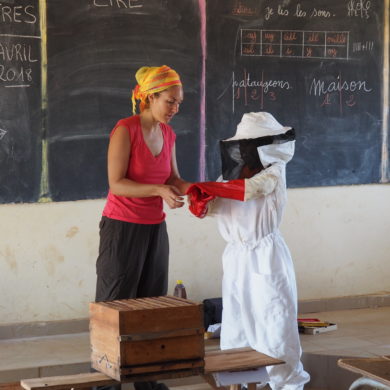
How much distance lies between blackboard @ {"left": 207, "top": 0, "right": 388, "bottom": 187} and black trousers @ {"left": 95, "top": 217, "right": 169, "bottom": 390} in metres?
1.90

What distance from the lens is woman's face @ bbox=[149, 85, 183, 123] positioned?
3961 millimetres

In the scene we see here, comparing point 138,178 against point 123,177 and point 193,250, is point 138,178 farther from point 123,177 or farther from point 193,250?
point 193,250

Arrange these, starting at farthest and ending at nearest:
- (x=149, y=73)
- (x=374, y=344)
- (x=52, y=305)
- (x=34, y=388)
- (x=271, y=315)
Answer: (x=52, y=305) → (x=374, y=344) → (x=271, y=315) → (x=149, y=73) → (x=34, y=388)

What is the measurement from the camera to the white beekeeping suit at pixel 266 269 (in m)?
4.31

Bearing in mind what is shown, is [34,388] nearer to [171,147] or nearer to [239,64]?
[171,147]

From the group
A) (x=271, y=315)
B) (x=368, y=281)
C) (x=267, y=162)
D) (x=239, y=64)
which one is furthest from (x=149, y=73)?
(x=368, y=281)

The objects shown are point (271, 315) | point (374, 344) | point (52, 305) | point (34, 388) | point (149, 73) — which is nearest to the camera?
point (34, 388)

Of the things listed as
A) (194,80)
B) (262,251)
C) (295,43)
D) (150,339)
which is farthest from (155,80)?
(295,43)

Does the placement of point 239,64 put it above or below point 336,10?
below

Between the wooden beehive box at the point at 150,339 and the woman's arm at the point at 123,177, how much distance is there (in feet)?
2.18

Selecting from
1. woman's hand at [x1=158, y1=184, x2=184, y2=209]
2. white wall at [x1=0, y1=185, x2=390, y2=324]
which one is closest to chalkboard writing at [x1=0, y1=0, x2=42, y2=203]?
white wall at [x1=0, y1=185, x2=390, y2=324]

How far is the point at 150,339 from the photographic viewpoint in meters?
3.22

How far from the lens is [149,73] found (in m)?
3.99

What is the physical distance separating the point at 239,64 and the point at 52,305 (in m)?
2.10
